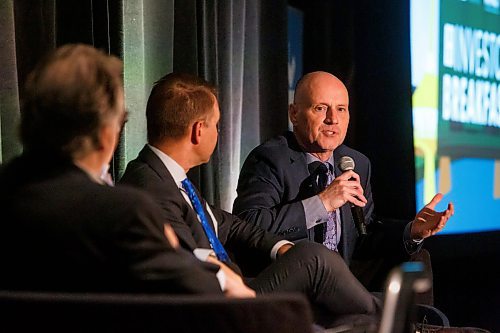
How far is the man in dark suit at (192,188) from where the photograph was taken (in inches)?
88.5

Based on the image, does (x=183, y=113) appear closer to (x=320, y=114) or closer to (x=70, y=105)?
(x=70, y=105)

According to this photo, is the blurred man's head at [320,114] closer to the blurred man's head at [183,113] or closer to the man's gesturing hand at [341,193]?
the man's gesturing hand at [341,193]

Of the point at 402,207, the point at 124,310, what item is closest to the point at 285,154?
the point at 402,207

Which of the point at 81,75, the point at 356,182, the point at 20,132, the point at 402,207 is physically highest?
the point at 81,75

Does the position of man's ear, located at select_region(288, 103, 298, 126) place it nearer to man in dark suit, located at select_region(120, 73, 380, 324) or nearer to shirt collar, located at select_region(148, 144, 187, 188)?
man in dark suit, located at select_region(120, 73, 380, 324)

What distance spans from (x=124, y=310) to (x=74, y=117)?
1.35 feet

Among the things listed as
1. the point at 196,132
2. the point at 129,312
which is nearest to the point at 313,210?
the point at 196,132

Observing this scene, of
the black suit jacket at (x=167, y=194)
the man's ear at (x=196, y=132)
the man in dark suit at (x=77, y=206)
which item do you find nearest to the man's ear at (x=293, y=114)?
the black suit jacket at (x=167, y=194)

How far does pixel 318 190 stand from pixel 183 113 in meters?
0.92

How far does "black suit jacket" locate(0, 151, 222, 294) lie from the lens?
4.46 ft

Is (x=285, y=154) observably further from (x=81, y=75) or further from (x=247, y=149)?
(x=81, y=75)

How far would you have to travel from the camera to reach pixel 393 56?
4.15 m

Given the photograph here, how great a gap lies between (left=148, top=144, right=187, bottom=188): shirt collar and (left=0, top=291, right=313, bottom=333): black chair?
40.2 inches

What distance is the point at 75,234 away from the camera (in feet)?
4.46
